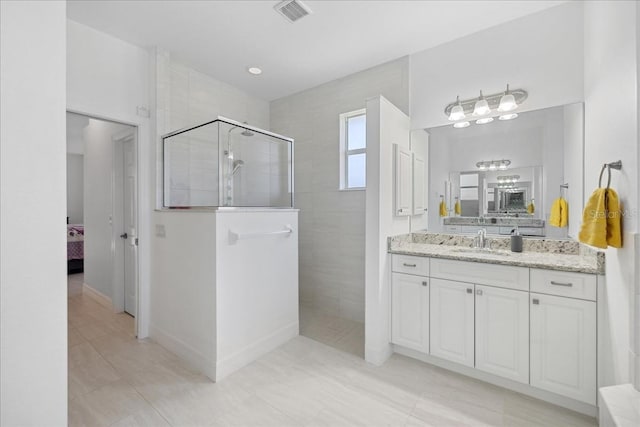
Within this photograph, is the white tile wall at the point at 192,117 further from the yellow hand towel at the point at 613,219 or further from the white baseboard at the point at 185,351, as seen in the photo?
the yellow hand towel at the point at 613,219

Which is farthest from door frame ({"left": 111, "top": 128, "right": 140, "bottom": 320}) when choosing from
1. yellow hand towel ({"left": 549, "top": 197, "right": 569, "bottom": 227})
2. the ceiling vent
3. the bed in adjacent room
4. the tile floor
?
yellow hand towel ({"left": 549, "top": 197, "right": 569, "bottom": 227})

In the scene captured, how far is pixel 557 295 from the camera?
1.76 m

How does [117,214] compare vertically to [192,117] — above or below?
below

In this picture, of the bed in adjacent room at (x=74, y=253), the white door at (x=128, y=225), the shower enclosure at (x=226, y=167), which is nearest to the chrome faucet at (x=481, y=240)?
the shower enclosure at (x=226, y=167)

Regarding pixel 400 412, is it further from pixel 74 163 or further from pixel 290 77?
pixel 74 163

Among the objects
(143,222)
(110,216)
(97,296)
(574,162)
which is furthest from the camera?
(97,296)

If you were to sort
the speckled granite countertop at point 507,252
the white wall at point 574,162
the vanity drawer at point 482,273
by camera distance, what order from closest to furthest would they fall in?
the speckled granite countertop at point 507,252
the vanity drawer at point 482,273
the white wall at point 574,162

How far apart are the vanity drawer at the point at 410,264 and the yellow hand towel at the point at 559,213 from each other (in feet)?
3.51

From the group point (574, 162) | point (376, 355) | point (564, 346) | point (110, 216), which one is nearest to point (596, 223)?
point (564, 346)

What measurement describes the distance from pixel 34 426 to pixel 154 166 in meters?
2.22

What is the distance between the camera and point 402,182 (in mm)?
2564

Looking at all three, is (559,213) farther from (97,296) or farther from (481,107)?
(97,296)

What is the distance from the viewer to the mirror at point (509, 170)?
215 centimetres

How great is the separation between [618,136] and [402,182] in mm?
1385
